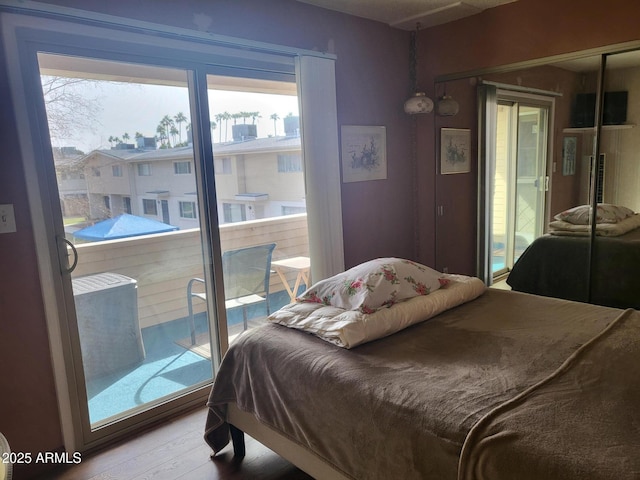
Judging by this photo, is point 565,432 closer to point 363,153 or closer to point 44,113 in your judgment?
point 44,113

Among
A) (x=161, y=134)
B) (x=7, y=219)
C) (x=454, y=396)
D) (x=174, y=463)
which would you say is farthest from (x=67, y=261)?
(x=454, y=396)

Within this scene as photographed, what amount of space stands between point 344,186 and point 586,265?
172 centimetres

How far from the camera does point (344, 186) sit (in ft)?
11.5

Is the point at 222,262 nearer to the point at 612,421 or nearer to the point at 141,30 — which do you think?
the point at 141,30

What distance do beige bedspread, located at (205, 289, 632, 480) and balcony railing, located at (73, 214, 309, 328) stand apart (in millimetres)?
803

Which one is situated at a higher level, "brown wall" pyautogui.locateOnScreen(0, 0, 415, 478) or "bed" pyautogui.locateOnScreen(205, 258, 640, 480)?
"brown wall" pyautogui.locateOnScreen(0, 0, 415, 478)

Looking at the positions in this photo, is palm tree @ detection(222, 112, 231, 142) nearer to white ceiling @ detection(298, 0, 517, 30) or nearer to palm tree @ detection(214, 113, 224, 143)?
palm tree @ detection(214, 113, 224, 143)

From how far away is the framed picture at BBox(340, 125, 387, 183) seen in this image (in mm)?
3504

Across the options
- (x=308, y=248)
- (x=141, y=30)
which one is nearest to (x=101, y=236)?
(x=141, y=30)

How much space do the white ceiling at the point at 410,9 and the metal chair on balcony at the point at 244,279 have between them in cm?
170

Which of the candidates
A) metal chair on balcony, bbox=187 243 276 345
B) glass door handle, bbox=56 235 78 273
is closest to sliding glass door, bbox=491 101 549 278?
metal chair on balcony, bbox=187 243 276 345

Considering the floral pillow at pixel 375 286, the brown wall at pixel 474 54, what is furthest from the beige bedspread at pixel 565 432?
the brown wall at pixel 474 54

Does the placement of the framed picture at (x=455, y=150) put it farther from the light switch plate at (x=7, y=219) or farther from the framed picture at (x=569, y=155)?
the light switch plate at (x=7, y=219)

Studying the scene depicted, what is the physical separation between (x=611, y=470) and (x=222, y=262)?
2277 mm
